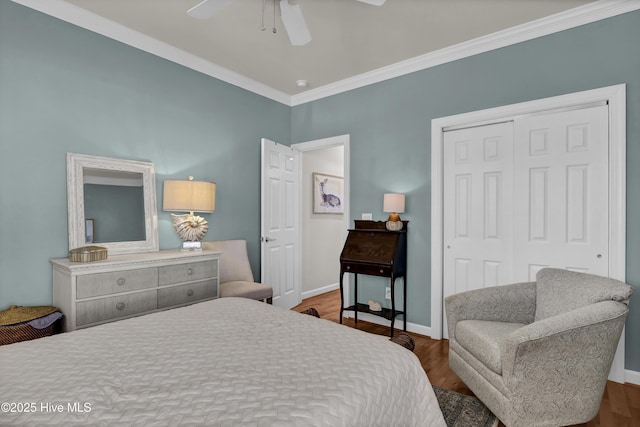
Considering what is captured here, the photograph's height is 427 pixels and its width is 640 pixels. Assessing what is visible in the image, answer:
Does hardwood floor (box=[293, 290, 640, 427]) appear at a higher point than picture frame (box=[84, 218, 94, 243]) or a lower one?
lower

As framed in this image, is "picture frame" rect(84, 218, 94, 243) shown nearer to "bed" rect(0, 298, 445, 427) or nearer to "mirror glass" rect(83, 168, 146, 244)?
"mirror glass" rect(83, 168, 146, 244)

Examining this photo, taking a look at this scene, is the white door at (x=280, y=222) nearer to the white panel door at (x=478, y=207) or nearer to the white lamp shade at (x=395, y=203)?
the white lamp shade at (x=395, y=203)

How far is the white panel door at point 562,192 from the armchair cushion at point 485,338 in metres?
0.82

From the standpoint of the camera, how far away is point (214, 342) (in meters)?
1.38

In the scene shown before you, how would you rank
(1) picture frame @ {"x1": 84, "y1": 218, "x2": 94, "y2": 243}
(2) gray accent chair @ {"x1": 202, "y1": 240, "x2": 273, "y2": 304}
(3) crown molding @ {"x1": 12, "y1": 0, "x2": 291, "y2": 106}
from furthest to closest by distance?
(2) gray accent chair @ {"x1": 202, "y1": 240, "x2": 273, "y2": 304}
(1) picture frame @ {"x1": 84, "y1": 218, "x2": 94, "y2": 243}
(3) crown molding @ {"x1": 12, "y1": 0, "x2": 291, "y2": 106}

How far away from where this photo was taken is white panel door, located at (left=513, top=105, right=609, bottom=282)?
2.53 meters

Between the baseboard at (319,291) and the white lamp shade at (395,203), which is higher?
the white lamp shade at (395,203)

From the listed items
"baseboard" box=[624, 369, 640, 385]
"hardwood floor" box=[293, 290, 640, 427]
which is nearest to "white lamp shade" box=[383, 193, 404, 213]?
"hardwood floor" box=[293, 290, 640, 427]

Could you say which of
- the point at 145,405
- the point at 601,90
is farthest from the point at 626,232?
the point at 145,405

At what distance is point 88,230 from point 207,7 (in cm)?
189

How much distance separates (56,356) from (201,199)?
6.26 feet

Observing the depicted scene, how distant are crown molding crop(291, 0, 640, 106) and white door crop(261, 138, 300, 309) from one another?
1035 mm

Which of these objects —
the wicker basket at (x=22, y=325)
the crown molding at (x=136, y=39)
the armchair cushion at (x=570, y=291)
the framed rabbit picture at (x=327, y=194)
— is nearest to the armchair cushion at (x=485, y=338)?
the armchair cushion at (x=570, y=291)

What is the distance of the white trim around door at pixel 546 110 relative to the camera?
2.41 m
